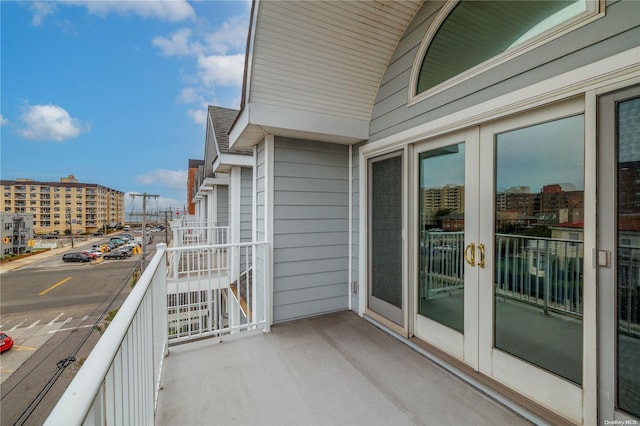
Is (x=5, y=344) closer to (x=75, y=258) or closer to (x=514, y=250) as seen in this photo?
(x=514, y=250)

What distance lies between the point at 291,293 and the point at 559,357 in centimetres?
245

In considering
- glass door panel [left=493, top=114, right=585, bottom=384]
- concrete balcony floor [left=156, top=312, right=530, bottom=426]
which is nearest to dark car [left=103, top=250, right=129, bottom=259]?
Result: concrete balcony floor [left=156, top=312, right=530, bottom=426]

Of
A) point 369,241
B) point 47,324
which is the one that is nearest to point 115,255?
point 47,324

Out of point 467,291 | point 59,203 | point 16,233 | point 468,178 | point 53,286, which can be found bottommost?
point 53,286

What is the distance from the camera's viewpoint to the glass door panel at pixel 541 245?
163 centimetres

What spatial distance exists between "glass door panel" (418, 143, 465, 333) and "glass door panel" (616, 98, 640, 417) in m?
0.94

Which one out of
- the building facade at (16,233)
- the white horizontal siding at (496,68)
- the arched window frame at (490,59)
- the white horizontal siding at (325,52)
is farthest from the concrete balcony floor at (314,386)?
the building facade at (16,233)

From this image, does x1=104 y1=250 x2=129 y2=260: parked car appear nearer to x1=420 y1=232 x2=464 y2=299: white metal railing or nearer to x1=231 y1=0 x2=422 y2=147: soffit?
x1=231 y1=0 x2=422 y2=147: soffit

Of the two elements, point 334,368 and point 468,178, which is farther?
point 334,368

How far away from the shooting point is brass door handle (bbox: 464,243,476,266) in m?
2.18

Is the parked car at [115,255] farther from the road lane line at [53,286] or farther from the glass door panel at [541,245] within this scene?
the glass door panel at [541,245]

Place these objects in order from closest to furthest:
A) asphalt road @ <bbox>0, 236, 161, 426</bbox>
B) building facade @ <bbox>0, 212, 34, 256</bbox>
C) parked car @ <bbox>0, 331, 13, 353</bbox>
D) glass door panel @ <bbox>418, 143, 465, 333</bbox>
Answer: glass door panel @ <bbox>418, 143, 465, 333</bbox>, asphalt road @ <bbox>0, 236, 161, 426</bbox>, parked car @ <bbox>0, 331, 13, 353</bbox>, building facade @ <bbox>0, 212, 34, 256</bbox>

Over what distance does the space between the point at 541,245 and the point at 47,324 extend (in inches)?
718

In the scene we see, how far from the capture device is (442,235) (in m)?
2.48
